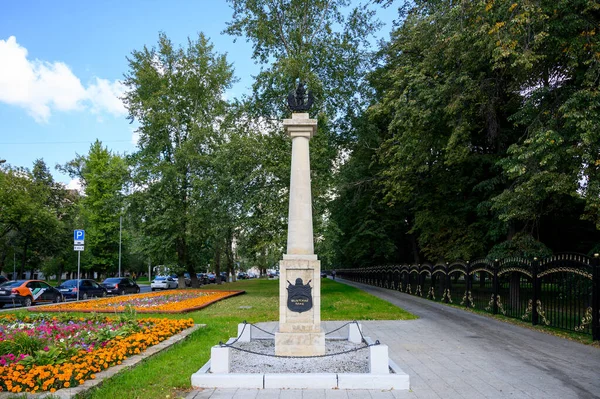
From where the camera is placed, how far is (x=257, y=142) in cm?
2428

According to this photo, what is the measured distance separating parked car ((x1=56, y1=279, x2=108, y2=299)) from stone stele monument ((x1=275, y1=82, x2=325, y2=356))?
20.2 m

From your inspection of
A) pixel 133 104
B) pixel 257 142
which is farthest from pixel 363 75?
pixel 133 104

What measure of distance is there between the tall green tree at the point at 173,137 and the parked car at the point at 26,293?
6.79 meters

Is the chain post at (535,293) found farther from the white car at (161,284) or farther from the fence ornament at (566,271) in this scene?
the white car at (161,284)

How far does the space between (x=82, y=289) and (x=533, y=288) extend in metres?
23.8

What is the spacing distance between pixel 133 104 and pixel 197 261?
11468 millimetres

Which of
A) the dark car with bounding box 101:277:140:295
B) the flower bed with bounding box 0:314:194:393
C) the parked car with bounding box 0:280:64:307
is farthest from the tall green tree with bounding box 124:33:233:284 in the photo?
the flower bed with bounding box 0:314:194:393

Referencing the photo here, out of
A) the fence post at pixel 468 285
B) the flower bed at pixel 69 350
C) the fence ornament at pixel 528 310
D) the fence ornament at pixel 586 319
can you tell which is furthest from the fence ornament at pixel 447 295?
the flower bed at pixel 69 350

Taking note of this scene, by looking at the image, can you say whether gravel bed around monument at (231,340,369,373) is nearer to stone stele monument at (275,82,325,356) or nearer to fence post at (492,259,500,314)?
stone stele monument at (275,82,325,356)

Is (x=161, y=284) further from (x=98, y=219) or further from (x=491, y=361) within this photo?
(x=491, y=361)

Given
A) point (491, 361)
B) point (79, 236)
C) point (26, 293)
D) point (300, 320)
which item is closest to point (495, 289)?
point (491, 361)

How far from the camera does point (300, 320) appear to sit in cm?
873

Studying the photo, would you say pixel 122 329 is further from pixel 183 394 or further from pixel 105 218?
pixel 105 218

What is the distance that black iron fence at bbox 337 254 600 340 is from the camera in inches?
438
